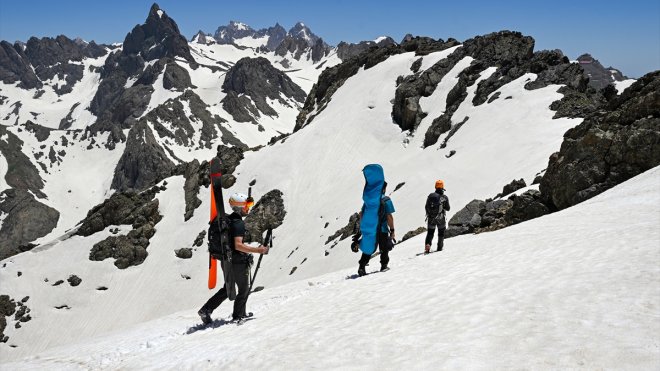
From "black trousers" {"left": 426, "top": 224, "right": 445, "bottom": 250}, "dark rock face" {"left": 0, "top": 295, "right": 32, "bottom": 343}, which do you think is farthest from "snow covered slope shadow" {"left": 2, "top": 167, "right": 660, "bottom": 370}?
"dark rock face" {"left": 0, "top": 295, "right": 32, "bottom": 343}

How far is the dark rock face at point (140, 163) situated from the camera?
530ft

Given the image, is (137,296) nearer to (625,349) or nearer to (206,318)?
(206,318)

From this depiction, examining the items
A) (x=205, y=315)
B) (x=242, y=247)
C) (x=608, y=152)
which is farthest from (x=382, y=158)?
(x=242, y=247)

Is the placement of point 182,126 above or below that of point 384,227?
above

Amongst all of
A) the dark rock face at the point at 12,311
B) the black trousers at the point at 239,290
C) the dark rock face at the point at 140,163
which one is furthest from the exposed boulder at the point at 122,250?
the dark rock face at the point at 140,163

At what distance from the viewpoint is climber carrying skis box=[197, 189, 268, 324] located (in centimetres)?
983

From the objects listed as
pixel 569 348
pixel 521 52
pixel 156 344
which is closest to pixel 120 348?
pixel 156 344

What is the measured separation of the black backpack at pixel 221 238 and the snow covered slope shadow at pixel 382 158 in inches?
1021

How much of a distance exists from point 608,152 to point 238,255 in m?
18.9

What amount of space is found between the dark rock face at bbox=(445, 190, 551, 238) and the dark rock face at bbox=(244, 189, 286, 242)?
36.9 meters

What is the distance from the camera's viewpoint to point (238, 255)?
10094 millimetres

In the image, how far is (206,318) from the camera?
11.0 metres

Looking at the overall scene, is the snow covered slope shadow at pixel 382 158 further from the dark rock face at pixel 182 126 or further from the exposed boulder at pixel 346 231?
the dark rock face at pixel 182 126

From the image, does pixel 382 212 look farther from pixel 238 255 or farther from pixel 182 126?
pixel 182 126
